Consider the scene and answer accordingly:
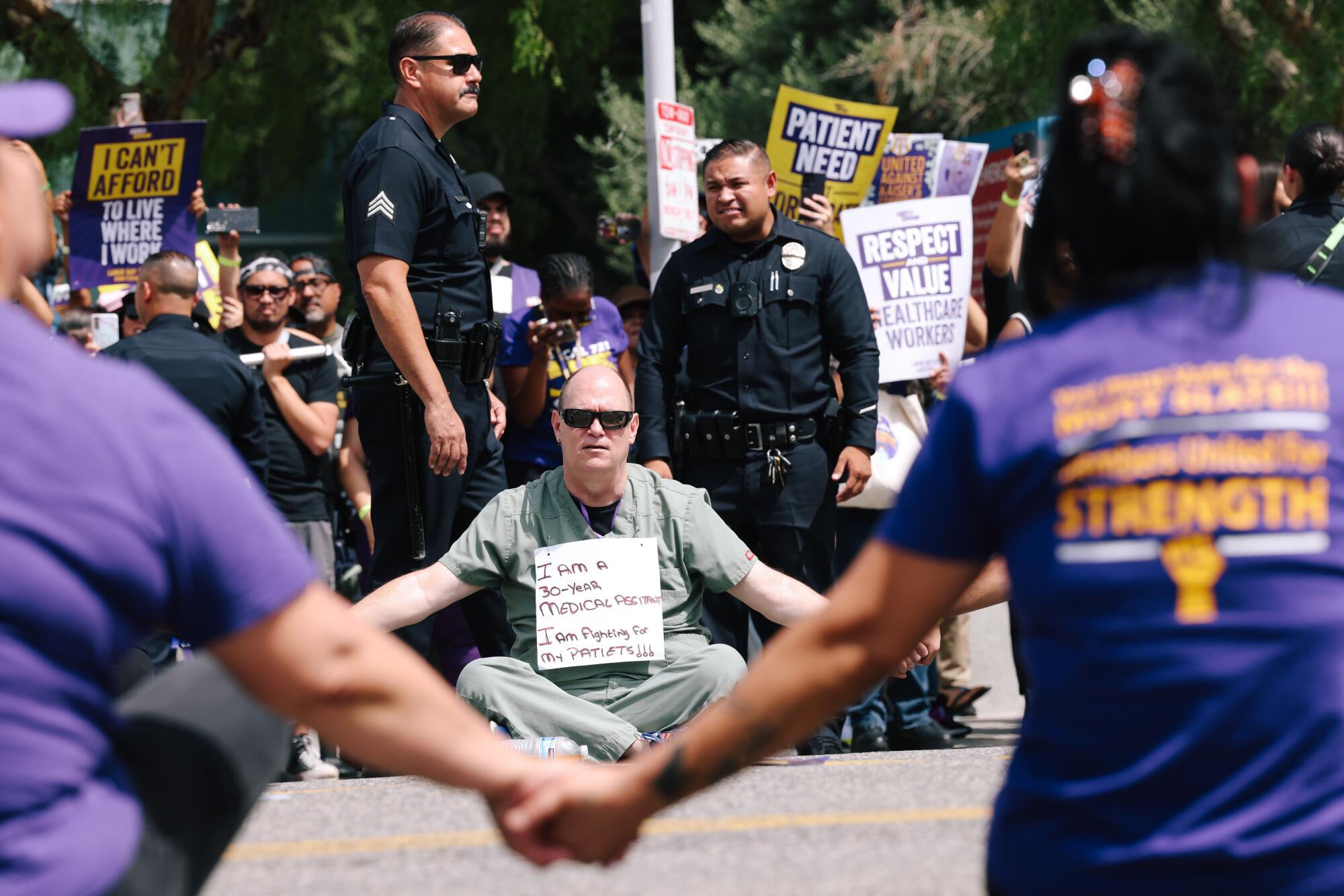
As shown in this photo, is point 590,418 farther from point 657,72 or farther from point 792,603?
point 657,72

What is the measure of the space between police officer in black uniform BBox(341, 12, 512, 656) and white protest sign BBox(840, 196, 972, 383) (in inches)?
95.6

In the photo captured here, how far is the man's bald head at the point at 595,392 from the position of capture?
562cm

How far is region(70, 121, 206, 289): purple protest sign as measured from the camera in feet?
27.6

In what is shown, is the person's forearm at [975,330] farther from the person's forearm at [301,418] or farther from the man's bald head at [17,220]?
the man's bald head at [17,220]

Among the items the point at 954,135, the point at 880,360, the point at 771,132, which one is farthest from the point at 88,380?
the point at 954,135

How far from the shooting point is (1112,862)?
190cm

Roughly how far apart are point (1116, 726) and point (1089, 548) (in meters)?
0.20

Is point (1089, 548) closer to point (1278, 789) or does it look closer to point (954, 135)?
point (1278, 789)

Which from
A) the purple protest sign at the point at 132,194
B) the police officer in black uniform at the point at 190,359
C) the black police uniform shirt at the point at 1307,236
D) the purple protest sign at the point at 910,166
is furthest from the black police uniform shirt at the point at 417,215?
the purple protest sign at the point at 910,166

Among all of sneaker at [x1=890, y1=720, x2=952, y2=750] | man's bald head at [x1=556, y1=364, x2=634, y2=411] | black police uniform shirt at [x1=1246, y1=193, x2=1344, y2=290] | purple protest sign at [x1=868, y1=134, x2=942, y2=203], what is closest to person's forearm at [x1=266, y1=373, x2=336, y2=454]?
man's bald head at [x1=556, y1=364, x2=634, y2=411]

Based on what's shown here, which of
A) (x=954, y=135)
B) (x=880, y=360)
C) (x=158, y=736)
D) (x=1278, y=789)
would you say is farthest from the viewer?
(x=954, y=135)

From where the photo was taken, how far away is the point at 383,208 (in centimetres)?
547

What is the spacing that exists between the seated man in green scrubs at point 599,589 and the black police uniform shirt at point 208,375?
1603 mm

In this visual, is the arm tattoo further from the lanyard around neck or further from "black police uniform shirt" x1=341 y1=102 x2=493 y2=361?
"black police uniform shirt" x1=341 y1=102 x2=493 y2=361
